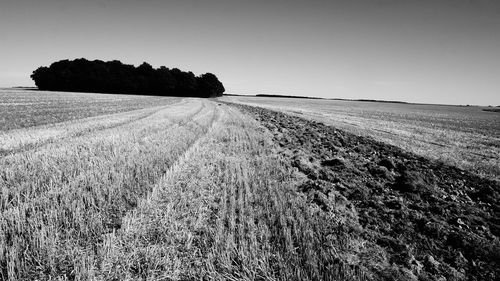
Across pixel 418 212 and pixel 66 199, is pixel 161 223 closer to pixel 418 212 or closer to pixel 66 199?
pixel 66 199

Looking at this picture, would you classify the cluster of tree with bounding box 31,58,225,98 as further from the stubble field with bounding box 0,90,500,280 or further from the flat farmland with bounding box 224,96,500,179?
the stubble field with bounding box 0,90,500,280

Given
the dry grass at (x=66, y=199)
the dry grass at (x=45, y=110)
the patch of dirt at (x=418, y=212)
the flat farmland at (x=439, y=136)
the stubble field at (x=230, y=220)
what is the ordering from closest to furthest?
1. the dry grass at (x=66, y=199)
2. the stubble field at (x=230, y=220)
3. the patch of dirt at (x=418, y=212)
4. the flat farmland at (x=439, y=136)
5. the dry grass at (x=45, y=110)

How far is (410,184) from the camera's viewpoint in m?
6.76

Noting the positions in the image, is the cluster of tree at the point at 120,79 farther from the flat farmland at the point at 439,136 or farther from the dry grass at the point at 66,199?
the dry grass at the point at 66,199

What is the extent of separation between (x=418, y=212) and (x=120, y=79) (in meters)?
125

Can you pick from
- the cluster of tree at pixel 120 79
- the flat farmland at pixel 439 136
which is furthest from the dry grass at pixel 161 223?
the cluster of tree at pixel 120 79

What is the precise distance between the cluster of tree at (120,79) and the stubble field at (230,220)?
11658 cm

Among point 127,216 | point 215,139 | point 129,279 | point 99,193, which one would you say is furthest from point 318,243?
point 215,139

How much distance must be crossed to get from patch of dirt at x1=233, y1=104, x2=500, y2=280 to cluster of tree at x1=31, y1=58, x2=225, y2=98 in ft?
389

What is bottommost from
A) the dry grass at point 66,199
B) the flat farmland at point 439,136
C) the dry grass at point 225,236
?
the flat farmland at point 439,136

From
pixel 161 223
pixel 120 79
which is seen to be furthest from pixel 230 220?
pixel 120 79

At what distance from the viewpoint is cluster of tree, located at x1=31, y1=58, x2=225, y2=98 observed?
10606cm

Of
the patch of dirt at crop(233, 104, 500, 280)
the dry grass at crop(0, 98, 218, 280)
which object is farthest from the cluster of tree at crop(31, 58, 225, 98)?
the patch of dirt at crop(233, 104, 500, 280)

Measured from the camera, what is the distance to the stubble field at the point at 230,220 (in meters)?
3.06
